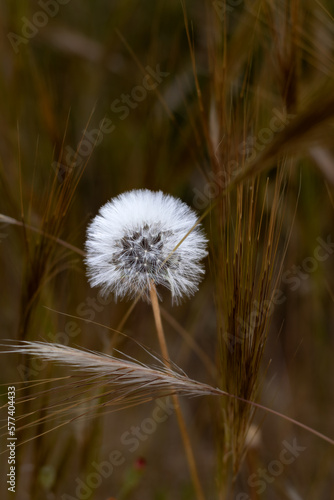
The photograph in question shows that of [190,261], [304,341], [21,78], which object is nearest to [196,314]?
[304,341]

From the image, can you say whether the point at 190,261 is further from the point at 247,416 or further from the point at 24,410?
the point at 24,410

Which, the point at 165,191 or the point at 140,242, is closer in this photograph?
the point at 140,242

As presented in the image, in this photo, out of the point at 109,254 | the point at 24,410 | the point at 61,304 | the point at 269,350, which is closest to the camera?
the point at 109,254

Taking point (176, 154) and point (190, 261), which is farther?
point (176, 154)

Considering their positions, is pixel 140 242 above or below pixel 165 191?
below

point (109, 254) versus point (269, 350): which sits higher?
Answer: point (109, 254)

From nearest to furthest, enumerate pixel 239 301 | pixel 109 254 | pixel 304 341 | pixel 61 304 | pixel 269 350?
pixel 239 301 → pixel 109 254 → pixel 61 304 → pixel 304 341 → pixel 269 350

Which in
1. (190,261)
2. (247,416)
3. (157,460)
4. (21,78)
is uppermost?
(21,78)
